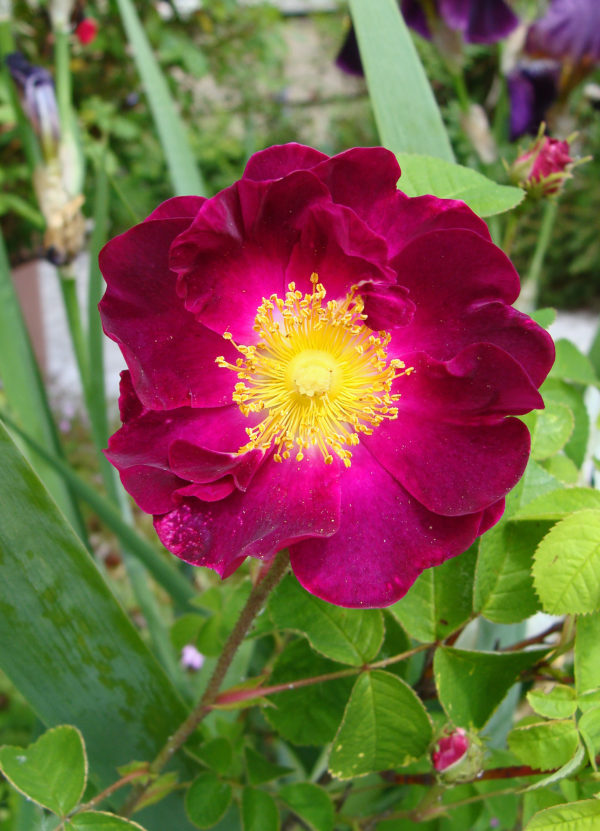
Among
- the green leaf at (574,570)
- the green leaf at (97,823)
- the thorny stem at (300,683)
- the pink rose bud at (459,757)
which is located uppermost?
the green leaf at (574,570)

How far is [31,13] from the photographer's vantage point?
185cm

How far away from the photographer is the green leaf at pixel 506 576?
1.13 ft

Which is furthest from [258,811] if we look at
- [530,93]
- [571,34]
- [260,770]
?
[571,34]

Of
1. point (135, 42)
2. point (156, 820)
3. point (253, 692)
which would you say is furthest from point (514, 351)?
point (135, 42)

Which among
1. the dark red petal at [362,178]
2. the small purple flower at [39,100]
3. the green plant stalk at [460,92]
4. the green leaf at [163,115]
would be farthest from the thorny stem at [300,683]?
the small purple flower at [39,100]

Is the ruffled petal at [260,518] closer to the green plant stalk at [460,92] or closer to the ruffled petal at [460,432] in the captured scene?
the ruffled petal at [460,432]

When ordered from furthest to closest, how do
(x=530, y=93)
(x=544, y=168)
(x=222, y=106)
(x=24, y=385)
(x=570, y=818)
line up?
(x=222, y=106) < (x=530, y=93) < (x=24, y=385) < (x=544, y=168) < (x=570, y=818)

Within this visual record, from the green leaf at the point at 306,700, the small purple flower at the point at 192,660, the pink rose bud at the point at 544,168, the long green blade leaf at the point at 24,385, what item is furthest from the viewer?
the small purple flower at the point at 192,660

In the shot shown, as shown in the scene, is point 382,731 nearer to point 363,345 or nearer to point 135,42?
point 363,345

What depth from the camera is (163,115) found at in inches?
27.8

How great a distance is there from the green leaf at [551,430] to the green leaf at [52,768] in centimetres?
28

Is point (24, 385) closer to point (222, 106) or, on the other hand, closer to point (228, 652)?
point (228, 652)

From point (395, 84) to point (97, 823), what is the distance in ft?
1.50

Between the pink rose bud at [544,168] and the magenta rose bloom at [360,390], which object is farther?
the pink rose bud at [544,168]
